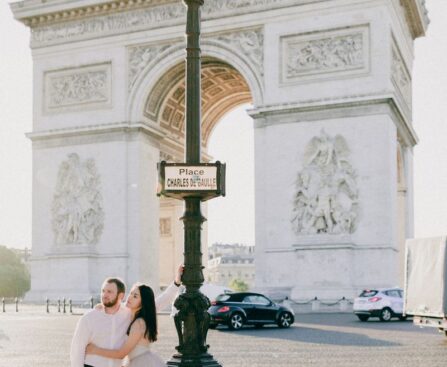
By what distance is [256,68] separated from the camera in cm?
3644

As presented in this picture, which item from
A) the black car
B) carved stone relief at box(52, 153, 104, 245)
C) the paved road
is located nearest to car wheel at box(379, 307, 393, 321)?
the paved road

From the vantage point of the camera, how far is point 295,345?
1777cm

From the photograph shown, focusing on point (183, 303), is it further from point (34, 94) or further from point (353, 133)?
point (34, 94)

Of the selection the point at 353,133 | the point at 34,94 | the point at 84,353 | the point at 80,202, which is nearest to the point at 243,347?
the point at 84,353

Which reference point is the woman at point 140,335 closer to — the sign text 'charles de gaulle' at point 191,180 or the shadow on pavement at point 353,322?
the sign text 'charles de gaulle' at point 191,180

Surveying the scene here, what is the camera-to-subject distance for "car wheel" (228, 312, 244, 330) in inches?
934

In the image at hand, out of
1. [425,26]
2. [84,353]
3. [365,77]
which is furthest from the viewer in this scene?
[425,26]

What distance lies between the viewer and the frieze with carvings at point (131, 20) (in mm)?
36594

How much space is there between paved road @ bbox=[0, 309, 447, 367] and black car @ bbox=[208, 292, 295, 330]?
36 cm

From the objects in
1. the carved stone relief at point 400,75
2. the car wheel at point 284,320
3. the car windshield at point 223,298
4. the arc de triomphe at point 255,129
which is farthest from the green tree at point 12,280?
the car wheel at point 284,320

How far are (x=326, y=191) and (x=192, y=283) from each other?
2605cm

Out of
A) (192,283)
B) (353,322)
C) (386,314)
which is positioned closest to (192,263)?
(192,283)

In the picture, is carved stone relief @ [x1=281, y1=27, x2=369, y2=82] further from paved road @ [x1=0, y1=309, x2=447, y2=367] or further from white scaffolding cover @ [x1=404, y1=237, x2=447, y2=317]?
white scaffolding cover @ [x1=404, y1=237, x2=447, y2=317]

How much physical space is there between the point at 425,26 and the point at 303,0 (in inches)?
424
